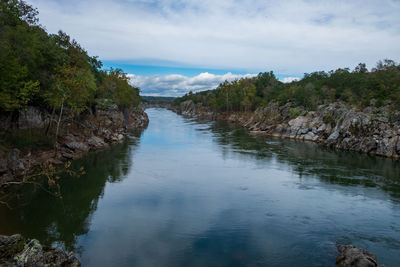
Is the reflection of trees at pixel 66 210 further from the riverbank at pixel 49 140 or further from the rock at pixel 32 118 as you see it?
the rock at pixel 32 118

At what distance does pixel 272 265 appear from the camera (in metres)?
14.4

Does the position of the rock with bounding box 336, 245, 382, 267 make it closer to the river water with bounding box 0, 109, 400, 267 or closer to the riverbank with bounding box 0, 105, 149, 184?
the river water with bounding box 0, 109, 400, 267

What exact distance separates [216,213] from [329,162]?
2319 cm

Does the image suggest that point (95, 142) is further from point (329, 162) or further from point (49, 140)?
point (329, 162)

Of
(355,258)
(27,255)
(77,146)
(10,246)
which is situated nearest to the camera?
(27,255)

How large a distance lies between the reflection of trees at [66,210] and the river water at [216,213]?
0.20 feet

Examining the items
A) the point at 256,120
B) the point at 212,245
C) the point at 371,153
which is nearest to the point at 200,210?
the point at 212,245

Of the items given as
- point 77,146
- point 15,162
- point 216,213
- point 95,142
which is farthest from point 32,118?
point 216,213

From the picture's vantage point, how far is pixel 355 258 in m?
13.4

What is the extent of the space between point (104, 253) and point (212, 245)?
558 centimetres

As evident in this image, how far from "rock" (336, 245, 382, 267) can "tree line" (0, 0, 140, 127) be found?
27258 mm

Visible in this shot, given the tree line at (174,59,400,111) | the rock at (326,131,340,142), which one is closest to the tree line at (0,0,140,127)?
the rock at (326,131,340,142)

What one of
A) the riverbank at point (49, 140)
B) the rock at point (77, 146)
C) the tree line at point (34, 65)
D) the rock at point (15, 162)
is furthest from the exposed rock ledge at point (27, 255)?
the rock at point (77, 146)

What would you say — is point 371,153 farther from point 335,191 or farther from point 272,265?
point 272,265
